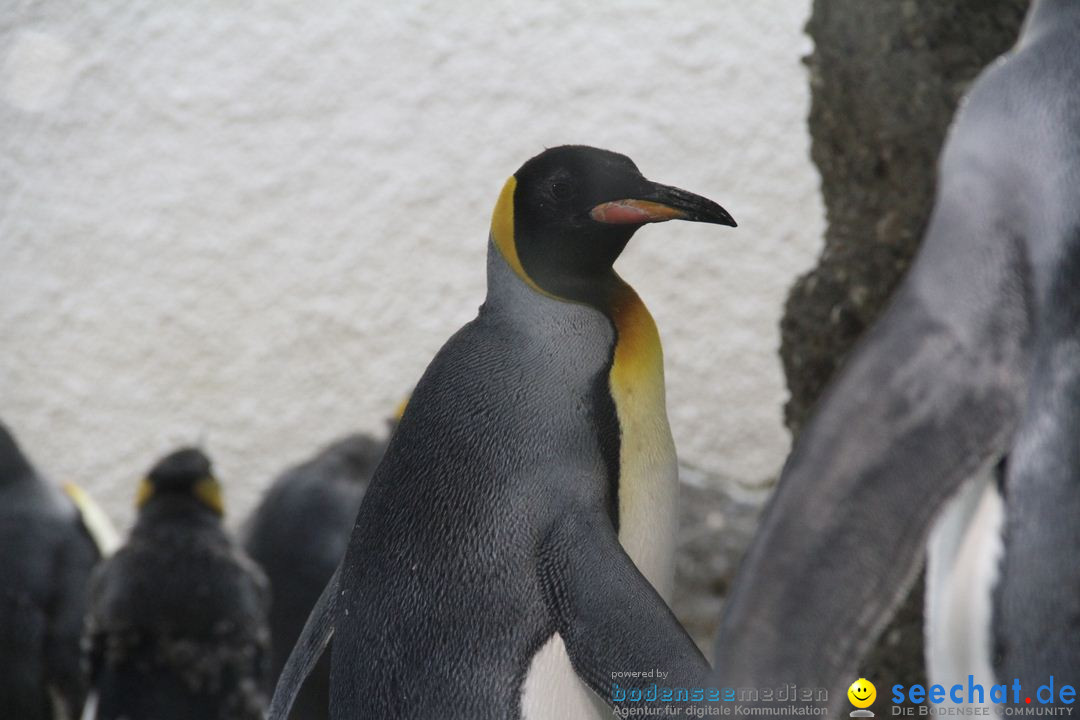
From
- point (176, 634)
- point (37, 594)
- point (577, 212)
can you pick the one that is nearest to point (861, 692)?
point (577, 212)

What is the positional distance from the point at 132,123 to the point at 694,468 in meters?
2.39

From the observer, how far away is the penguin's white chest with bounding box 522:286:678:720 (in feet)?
4.66

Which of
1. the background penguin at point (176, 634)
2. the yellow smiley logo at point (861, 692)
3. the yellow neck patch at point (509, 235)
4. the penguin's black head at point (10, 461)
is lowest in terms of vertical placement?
the penguin's black head at point (10, 461)

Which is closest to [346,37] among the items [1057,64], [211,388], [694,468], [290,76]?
[290,76]

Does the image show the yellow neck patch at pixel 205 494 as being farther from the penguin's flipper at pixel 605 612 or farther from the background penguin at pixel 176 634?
the penguin's flipper at pixel 605 612

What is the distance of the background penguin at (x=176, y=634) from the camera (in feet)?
7.78

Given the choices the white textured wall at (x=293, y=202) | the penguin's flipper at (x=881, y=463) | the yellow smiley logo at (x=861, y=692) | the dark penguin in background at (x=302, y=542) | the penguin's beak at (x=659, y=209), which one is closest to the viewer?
the penguin's flipper at (x=881, y=463)

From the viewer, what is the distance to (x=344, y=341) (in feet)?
15.4

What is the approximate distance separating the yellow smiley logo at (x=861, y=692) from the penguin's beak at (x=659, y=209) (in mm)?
666

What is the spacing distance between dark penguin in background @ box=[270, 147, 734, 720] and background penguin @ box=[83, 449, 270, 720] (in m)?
0.92

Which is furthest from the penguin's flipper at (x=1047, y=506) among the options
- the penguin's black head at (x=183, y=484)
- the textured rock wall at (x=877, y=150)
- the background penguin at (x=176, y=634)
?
the penguin's black head at (x=183, y=484)

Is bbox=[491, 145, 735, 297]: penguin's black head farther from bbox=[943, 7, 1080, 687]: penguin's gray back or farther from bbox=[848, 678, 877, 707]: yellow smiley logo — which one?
bbox=[848, 678, 877, 707]: yellow smiley logo

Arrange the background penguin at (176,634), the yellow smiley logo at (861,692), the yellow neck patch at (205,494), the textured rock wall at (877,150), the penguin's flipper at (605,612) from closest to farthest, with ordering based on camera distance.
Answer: the penguin's flipper at (605,612), the yellow smiley logo at (861,692), the textured rock wall at (877,150), the background penguin at (176,634), the yellow neck patch at (205,494)

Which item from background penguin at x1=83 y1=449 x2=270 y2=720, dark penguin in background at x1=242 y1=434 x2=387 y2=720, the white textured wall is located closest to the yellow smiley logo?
background penguin at x1=83 y1=449 x2=270 y2=720
